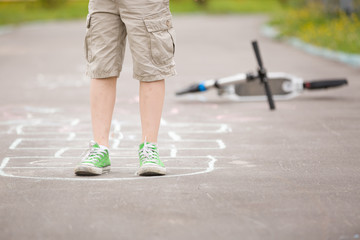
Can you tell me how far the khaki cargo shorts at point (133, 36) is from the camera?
4.99 meters

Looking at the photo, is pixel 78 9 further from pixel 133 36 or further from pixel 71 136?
pixel 133 36

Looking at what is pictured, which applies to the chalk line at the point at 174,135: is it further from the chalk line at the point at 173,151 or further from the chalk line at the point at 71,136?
the chalk line at the point at 71,136

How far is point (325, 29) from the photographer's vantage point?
19.0 meters

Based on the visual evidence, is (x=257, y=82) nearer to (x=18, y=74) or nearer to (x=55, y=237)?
(x=18, y=74)

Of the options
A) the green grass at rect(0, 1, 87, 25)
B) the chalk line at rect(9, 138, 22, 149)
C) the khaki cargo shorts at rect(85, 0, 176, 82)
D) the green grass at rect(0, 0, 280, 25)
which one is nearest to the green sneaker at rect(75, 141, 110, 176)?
the khaki cargo shorts at rect(85, 0, 176, 82)

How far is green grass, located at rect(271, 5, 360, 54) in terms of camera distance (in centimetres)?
1628

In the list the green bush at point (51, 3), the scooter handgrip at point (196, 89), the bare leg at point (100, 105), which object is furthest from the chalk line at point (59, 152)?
the green bush at point (51, 3)

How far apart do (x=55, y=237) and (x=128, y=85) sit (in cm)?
747

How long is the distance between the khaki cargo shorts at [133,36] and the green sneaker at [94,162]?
46 cm

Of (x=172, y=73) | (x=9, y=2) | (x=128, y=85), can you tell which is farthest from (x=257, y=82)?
(x=9, y=2)

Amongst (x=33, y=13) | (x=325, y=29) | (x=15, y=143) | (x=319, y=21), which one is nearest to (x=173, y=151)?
(x=15, y=143)

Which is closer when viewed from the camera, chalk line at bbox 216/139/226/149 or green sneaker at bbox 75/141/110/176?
green sneaker at bbox 75/141/110/176

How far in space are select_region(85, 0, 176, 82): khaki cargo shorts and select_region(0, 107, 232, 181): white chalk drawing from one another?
2.11 feet

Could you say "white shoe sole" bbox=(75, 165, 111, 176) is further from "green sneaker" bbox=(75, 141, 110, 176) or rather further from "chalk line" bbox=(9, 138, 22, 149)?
"chalk line" bbox=(9, 138, 22, 149)
